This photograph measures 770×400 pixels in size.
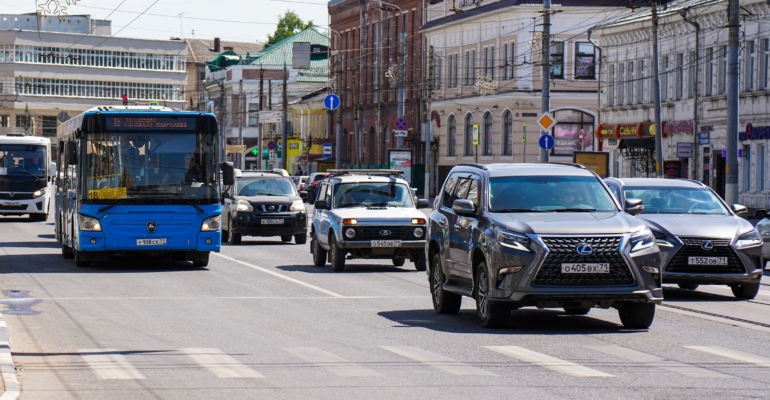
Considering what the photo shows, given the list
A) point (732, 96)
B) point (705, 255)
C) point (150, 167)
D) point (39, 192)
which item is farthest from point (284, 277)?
point (39, 192)

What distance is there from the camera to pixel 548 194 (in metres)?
14.8

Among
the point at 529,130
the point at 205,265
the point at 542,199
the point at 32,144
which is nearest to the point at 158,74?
the point at 529,130

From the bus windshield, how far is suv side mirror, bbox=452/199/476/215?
9.83 m

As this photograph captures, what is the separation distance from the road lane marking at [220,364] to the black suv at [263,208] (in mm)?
19502

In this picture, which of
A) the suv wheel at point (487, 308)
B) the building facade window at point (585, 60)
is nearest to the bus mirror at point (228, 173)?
the suv wheel at point (487, 308)

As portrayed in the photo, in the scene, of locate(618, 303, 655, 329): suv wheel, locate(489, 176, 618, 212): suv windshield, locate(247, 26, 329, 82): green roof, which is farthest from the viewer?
locate(247, 26, 329, 82): green roof

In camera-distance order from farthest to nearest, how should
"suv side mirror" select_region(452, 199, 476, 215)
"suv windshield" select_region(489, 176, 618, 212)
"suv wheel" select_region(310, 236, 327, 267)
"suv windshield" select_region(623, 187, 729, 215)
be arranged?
1. "suv wheel" select_region(310, 236, 327, 267)
2. "suv windshield" select_region(623, 187, 729, 215)
3. "suv windshield" select_region(489, 176, 618, 212)
4. "suv side mirror" select_region(452, 199, 476, 215)

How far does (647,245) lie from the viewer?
13.8 meters

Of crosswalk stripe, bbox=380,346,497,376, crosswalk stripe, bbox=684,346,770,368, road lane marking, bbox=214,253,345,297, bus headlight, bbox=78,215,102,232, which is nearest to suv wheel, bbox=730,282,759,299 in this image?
road lane marking, bbox=214,253,345,297

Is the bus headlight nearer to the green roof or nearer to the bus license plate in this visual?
the bus license plate

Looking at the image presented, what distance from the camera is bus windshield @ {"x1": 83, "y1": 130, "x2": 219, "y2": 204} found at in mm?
23484

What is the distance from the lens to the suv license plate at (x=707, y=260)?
18172 mm

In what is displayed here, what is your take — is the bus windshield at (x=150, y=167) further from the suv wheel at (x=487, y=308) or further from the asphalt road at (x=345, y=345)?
the suv wheel at (x=487, y=308)

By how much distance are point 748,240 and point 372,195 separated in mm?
8099
